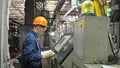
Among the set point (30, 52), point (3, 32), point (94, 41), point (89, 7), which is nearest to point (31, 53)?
point (30, 52)

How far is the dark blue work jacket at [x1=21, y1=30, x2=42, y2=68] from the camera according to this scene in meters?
3.36

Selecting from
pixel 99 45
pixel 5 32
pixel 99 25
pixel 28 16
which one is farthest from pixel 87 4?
pixel 28 16

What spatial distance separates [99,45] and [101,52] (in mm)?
100

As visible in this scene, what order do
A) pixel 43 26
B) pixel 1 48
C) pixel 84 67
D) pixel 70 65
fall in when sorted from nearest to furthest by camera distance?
1. pixel 1 48
2. pixel 84 67
3. pixel 43 26
4. pixel 70 65

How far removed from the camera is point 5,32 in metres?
1.33

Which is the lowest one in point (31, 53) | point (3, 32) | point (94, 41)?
point (31, 53)

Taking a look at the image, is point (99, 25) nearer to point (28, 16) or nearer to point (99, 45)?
point (99, 45)

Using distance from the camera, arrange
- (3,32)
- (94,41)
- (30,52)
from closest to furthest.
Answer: (3,32), (94,41), (30,52)

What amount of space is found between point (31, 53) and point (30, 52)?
0.02m

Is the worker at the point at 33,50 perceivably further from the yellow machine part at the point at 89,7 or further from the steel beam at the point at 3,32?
the steel beam at the point at 3,32

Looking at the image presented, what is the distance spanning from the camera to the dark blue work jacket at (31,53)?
3.36 metres

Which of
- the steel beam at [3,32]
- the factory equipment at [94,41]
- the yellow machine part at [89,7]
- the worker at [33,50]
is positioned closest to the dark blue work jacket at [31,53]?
the worker at [33,50]

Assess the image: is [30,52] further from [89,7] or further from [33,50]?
[89,7]

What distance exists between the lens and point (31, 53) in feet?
11.0
